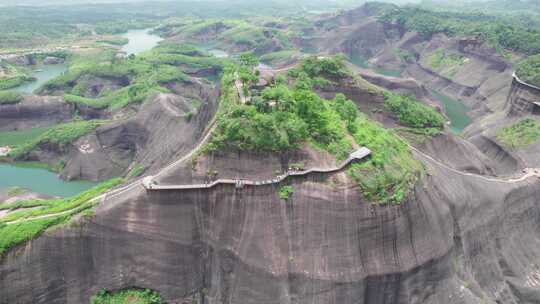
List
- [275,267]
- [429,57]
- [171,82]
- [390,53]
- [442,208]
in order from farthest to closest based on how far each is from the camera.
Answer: [390,53] → [429,57] → [171,82] → [442,208] → [275,267]

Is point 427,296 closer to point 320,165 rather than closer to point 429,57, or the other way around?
point 320,165

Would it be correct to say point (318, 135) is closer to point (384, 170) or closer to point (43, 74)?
point (384, 170)

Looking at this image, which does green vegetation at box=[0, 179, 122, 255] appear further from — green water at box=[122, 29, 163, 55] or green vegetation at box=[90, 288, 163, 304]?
green water at box=[122, 29, 163, 55]

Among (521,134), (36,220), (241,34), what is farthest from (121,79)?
(521,134)

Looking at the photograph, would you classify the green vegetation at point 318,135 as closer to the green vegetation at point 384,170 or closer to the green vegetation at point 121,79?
the green vegetation at point 384,170

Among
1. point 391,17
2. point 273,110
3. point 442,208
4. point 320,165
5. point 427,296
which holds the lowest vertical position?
point 427,296

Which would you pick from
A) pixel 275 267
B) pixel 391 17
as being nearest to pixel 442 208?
pixel 275 267

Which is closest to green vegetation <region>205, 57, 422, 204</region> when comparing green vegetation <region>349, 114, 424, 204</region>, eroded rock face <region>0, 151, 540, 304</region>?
green vegetation <region>349, 114, 424, 204</region>
